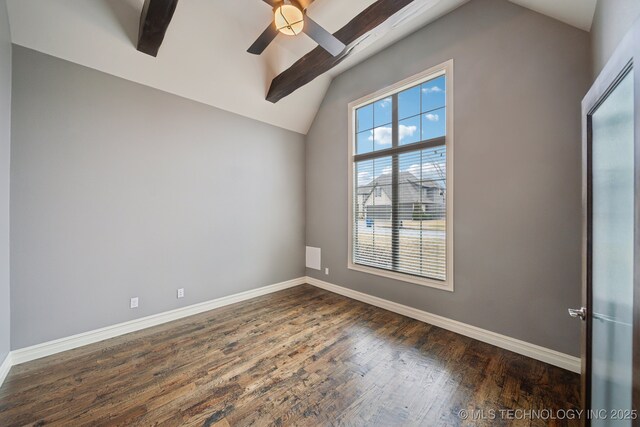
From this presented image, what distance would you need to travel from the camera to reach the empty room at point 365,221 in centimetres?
162

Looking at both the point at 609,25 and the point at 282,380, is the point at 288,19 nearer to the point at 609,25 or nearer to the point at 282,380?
the point at 609,25

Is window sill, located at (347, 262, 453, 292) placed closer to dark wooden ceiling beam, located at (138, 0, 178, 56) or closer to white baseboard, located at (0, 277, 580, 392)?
white baseboard, located at (0, 277, 580, 392)

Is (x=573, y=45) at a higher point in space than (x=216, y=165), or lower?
higher

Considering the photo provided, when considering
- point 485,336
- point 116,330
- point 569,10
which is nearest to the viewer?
point 569,10

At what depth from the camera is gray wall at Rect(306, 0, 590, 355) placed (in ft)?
6.77

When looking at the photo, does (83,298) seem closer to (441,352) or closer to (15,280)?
(15,280)

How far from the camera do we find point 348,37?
243 centimetres

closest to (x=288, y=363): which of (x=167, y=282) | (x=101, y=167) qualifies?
(x=167, y=282)

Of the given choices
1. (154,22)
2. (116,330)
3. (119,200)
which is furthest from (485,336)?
(154,22)

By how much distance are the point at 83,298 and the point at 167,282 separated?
29.9 inches

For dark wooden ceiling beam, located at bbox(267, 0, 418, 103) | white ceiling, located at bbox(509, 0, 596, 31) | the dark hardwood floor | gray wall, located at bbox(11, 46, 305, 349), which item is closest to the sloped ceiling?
gray wall, located at bbox(11, 46, 305, 349)

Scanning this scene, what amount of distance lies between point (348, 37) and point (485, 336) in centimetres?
345

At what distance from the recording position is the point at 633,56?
2.56 feet

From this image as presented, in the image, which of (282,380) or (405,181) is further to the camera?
(405,181)
